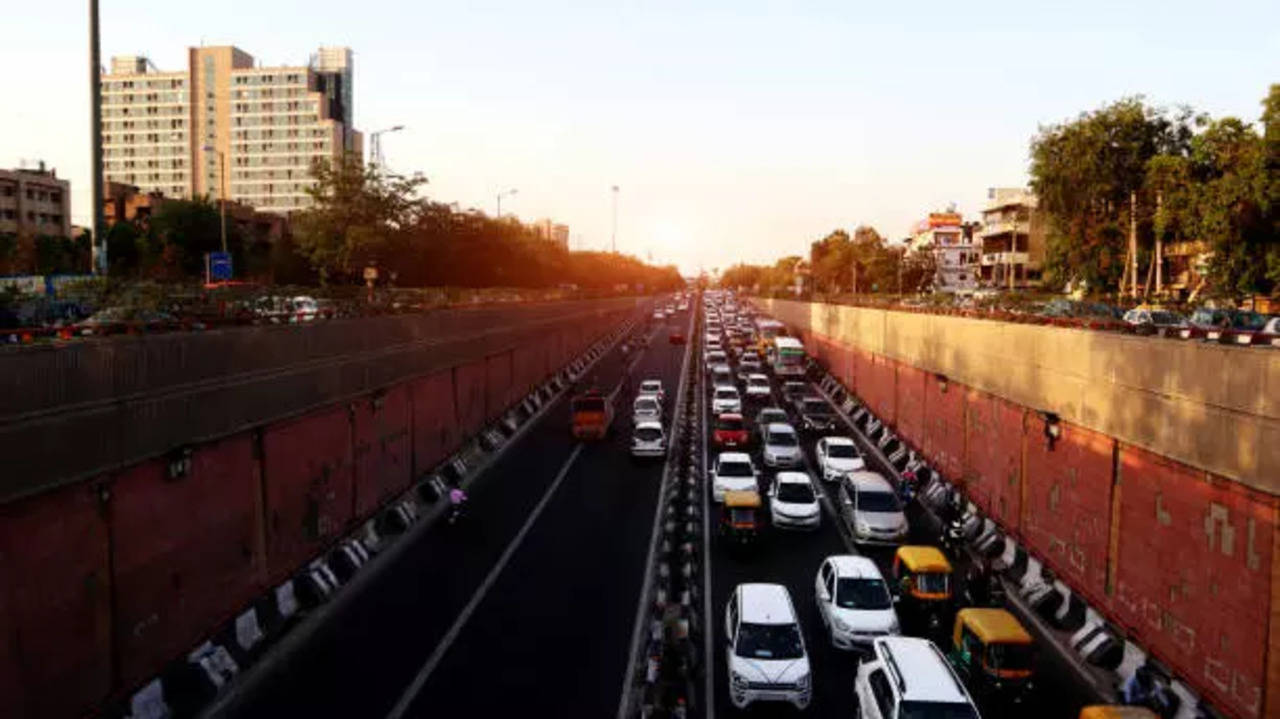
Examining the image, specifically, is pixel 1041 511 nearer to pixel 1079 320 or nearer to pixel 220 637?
pixel 1079 320

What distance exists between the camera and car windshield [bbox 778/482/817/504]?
25.0 meters

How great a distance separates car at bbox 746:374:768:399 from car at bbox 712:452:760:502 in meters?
19.4

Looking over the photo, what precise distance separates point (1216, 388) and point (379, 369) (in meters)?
20.7

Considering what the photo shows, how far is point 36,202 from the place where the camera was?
84375mm

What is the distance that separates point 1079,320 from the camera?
20.4 m

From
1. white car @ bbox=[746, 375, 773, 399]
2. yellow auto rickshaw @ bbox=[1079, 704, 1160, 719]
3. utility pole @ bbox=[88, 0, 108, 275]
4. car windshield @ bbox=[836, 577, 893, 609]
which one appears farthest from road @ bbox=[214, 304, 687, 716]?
white car @ bbox=[746, 375, 773, 399]

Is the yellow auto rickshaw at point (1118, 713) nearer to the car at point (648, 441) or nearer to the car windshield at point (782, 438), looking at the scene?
the car windshield at point (782, 438)

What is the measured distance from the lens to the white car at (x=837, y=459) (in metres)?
30.3

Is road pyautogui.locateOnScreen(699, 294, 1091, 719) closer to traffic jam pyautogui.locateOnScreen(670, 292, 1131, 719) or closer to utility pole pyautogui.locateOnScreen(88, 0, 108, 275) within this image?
traffic jam pyautogui.locateOnScreen(670, 292, 1131, 719)

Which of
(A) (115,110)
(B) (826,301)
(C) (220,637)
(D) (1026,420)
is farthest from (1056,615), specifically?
(A) (115,110)

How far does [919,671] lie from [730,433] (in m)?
22.9

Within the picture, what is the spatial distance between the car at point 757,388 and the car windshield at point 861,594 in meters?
30.6

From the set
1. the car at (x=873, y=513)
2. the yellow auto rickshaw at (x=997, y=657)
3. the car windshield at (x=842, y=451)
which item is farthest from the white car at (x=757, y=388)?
the yellow auto rickshaw at (x=997, y=657)

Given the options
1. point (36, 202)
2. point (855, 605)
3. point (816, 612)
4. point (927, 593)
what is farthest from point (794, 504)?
point (36, 202)
